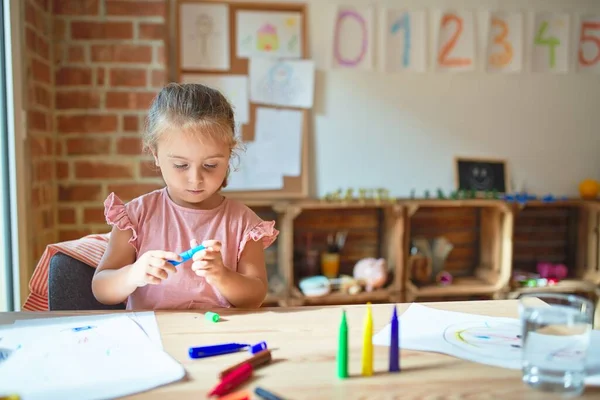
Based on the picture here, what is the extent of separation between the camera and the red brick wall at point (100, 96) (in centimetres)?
241

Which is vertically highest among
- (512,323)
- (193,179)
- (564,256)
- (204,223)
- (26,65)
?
(26,65)

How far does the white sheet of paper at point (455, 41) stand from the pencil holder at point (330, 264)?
1.14m

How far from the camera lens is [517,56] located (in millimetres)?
3002

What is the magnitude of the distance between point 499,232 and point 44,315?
93.8 inches

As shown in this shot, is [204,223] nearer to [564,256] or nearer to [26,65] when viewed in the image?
[26,65]

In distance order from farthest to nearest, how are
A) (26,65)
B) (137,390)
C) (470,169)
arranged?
(470,169), (26,65), (137,390)

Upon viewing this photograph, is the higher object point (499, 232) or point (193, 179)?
point (193, 179)

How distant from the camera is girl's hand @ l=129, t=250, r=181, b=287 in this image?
1.02 metres

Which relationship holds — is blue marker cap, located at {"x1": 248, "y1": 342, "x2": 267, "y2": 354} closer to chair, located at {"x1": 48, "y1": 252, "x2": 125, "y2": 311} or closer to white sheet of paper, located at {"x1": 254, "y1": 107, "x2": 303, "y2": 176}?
chair, located at {"x1": 48, "y1": 252, "x2": 125, "y2": 311}

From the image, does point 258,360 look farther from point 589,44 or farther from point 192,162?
point 589,44

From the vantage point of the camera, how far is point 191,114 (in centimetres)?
123

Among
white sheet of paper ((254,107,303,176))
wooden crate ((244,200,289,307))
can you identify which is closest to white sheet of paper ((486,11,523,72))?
white sheet of paper ((254,107,303,176))

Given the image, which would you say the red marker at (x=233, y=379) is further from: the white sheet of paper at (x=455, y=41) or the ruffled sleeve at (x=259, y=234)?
the white sheet of paper at (x=455, y=41)

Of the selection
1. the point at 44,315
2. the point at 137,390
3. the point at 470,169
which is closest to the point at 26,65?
the point at 44,315
